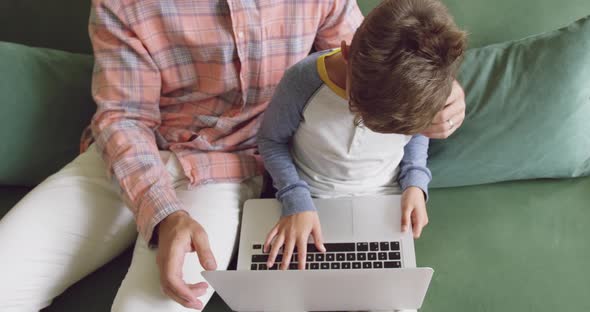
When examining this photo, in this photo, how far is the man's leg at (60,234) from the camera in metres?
0.88

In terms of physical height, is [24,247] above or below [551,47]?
below

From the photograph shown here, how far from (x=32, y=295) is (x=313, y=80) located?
66 centimetres

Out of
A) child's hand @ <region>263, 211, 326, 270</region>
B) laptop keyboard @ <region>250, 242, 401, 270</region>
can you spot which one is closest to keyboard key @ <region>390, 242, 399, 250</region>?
laptop keyboard @ <region>250, 242, 401, 270</region>

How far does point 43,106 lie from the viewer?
109cm

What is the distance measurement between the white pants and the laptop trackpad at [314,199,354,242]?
0.59 ft

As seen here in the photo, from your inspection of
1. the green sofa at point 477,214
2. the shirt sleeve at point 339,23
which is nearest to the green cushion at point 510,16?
the green sofa at point 477,214

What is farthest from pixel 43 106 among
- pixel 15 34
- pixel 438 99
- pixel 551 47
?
pixel 551 47

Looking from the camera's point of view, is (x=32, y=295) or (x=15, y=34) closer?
(x=32, y=295)

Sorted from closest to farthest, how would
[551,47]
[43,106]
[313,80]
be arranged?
[313,80], [551,47], [43,106]

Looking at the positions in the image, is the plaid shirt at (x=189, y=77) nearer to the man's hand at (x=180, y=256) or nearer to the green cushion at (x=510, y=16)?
the man's hand at (x=180, y=256)

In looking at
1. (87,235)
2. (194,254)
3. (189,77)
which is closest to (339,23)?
(189,77)

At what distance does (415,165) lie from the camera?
0.95 m

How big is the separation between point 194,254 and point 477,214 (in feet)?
1.96

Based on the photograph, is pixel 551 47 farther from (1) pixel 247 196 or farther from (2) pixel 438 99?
(1) pixel 247 196
